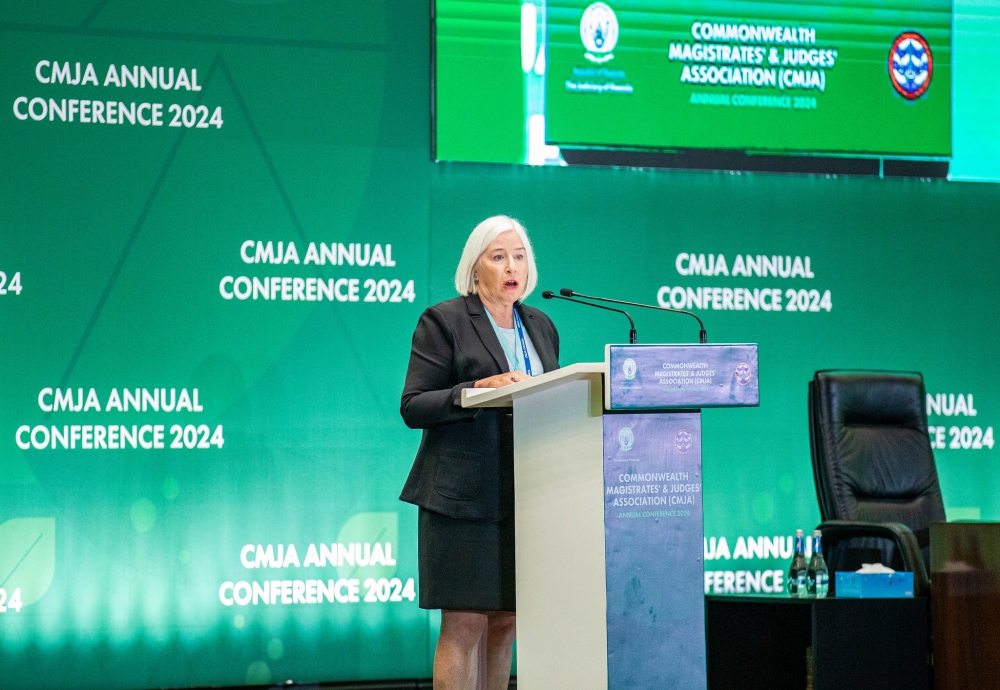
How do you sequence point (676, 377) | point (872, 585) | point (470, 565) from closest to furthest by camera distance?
point (676, 377), point (470, 565), point (872, 585)

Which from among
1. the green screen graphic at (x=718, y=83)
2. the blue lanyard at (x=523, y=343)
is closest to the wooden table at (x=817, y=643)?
the blue lanyard at (x=523, y=343)

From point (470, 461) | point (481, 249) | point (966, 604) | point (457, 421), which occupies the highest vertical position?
point (481, 249)

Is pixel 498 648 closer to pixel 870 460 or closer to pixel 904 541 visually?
pixel 904 541

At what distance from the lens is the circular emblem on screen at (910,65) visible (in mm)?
5023

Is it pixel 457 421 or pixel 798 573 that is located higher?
pixel 457 421

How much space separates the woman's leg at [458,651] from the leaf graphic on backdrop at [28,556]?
2104mm

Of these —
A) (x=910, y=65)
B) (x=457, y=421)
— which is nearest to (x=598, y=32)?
(x=910, y=65)

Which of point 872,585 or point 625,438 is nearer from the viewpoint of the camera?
point 625,438

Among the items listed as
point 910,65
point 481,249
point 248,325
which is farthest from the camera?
point 910,65

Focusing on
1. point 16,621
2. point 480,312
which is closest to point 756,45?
point 480,312


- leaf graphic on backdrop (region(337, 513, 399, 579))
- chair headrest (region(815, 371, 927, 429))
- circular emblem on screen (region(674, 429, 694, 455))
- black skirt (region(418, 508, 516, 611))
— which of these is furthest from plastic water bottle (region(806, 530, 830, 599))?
leaf graphic on backdrop (region(337, 513, 399, 579))

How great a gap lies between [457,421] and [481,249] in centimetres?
47

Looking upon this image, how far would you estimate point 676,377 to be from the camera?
2264 millimetres

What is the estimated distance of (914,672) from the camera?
3471 mm
